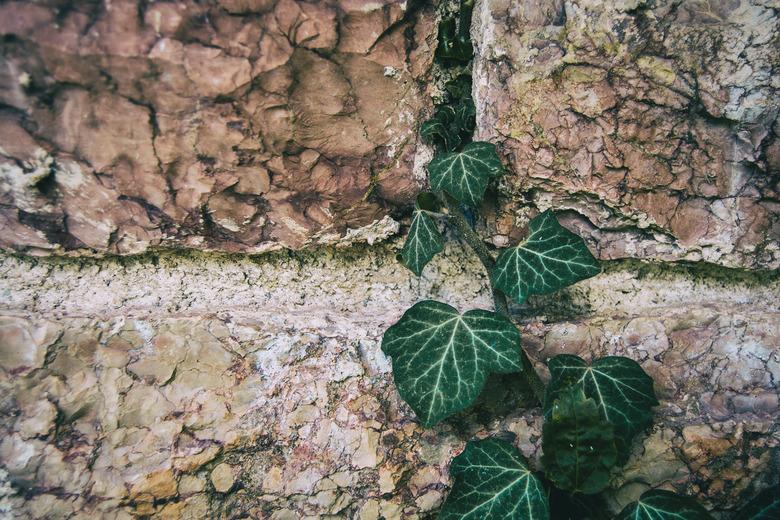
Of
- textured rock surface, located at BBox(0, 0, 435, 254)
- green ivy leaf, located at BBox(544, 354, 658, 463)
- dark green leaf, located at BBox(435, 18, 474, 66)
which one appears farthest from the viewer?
dark green leaf, located at BBox(435, 18, 474, 66)

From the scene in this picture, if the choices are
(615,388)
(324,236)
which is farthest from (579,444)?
(324,236)

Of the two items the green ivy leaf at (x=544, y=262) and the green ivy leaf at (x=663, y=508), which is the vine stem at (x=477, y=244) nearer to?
the green ivy leaf at (x=544, y=262)

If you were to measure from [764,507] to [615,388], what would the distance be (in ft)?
0.91

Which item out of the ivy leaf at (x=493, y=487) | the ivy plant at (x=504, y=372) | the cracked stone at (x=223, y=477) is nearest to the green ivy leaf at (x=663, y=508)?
the ivy plant at (x=504, y=372)

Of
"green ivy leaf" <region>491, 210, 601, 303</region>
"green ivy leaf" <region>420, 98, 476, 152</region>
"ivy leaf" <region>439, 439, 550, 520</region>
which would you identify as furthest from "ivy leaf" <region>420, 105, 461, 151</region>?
"ivy leaf" <region>439, 439, 550, 520</region>

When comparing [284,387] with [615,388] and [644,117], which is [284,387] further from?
[644,117]

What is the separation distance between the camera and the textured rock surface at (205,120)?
2.36 feet

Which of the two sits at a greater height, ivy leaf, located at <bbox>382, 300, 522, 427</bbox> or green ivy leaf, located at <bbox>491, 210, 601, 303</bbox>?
green ivy leaf, located at <bbox>491, 210, 601, 303</bbox>

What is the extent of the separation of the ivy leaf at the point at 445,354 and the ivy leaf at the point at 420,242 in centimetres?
A: 9

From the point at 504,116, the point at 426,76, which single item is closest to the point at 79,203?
the point at 426,76

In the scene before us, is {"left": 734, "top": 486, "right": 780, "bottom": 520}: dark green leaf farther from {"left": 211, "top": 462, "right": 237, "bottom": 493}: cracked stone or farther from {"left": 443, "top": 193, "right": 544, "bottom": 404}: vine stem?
{"left": 211, "top": 462, "right": 237, "bottom": 493}: cracked stone

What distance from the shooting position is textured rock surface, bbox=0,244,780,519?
0.81 metres

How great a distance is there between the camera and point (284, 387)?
0.88 metres

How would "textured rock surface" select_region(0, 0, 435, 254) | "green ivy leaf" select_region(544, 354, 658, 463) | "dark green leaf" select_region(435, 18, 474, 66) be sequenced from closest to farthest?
"textured rock surface" select_region(0, 0, 435, 254) → "green ivy leaf" select_region(544, 354, 658, 463) → "dark green leaf" select_region(435, 18, 474, 66)
